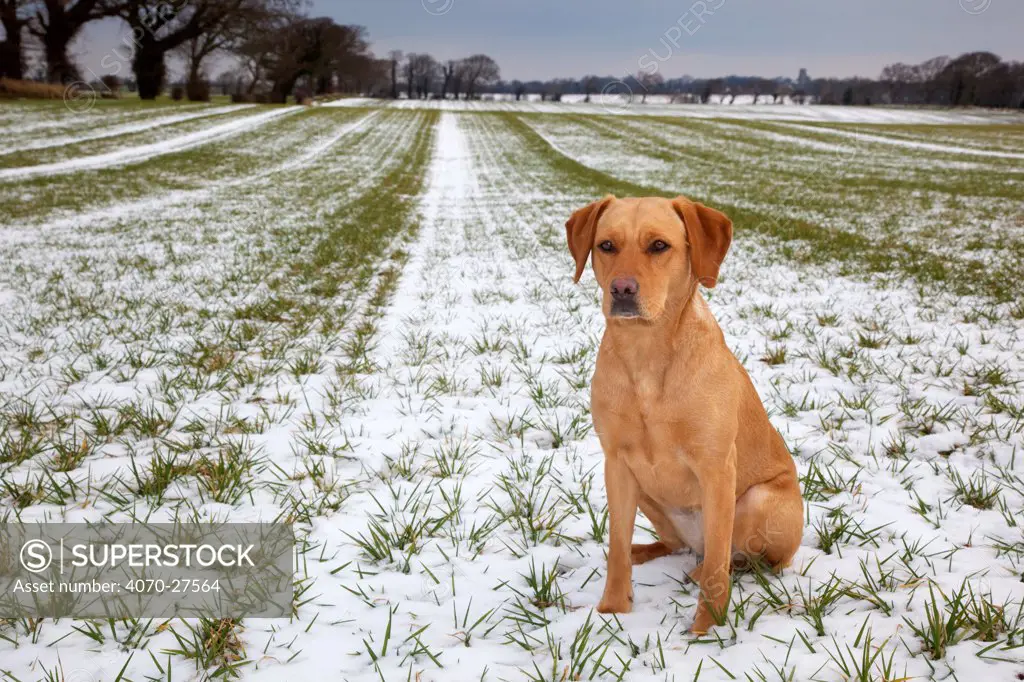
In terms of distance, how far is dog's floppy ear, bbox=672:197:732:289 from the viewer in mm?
2291

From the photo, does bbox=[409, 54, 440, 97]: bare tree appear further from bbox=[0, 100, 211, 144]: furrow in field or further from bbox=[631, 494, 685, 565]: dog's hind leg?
bbox=[631, 494, 685, 565]: dog's hind leg

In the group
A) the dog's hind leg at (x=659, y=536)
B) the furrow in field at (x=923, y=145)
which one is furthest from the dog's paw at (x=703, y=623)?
the furrow in field at (x=923, y=145)

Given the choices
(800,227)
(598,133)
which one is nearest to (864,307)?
(800,227)

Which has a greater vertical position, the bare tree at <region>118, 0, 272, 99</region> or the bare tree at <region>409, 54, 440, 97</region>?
the bare tree at <region>409, 54, 440, 97</region>

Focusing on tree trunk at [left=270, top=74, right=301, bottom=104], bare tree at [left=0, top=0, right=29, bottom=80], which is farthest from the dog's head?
tree trunk at [left=270, top=74, right=301, bottom=104]

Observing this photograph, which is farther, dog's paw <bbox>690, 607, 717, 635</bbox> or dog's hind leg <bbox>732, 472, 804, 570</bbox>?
dog's hind leg <bbox>732, 472, 804, 570</bbox>

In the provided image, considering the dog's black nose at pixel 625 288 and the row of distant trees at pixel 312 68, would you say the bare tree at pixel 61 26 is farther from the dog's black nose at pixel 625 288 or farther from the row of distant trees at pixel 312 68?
the dog's black nose at pixel 625 288

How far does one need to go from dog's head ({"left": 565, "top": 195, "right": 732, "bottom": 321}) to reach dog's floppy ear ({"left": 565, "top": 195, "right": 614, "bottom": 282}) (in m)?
0.08

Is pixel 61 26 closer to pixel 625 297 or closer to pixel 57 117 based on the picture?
pixel 57 117

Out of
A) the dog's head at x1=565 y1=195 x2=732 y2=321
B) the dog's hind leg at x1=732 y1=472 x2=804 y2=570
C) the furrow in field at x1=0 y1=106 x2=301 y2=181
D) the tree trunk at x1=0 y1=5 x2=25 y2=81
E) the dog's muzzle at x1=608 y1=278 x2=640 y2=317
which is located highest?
the tree trunk at x1=0 y1=5 x2=25 y2=81

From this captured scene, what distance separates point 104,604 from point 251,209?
48.2ft

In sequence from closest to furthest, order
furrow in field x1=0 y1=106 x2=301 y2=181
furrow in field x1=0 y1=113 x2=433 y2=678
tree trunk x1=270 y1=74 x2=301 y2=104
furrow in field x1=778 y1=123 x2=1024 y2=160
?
furrow in field x1=0 y1=113 x2=433 y2=678 < furrow in field x1=0 y1=106 x2=301 y2=181 < furrow in field x1=778 y1=123 x2=1024 y2=160 < tree trunk x1=270 y1=74 x2=301 y2=104

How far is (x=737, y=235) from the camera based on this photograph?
11.4m

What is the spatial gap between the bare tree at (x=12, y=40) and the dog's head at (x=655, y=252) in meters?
50.3
